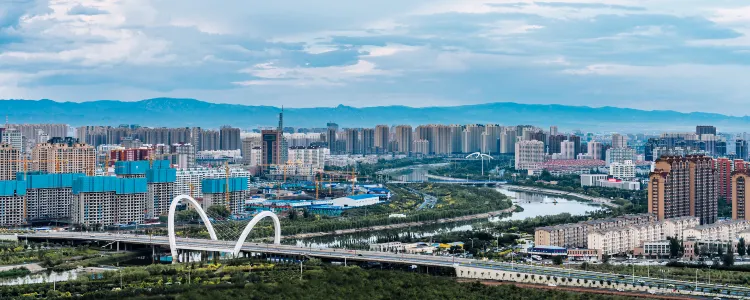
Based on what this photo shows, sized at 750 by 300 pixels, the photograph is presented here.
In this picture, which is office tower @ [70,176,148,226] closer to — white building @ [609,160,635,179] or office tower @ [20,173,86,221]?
office tower @ [20,173,86,221]

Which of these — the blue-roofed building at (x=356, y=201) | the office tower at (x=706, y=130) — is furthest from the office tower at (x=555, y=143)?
the blue-roofed building at (x=356, y=201)

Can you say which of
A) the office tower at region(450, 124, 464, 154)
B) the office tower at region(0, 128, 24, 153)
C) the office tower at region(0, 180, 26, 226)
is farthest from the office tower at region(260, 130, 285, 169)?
the office tower at region(450, 124, 464, 154)

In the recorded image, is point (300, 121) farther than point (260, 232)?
Yes

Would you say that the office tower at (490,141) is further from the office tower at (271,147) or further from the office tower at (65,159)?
the office tower at (65,159)

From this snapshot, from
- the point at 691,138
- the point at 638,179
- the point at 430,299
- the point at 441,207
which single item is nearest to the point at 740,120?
the point at 691,138

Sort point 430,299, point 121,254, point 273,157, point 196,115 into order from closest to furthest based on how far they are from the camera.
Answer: point 430,299
point 121,254
point 273,157
point 196,115

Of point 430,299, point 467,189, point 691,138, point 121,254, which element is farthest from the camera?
point 691,138

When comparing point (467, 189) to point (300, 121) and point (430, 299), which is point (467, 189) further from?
point (300, 121)
